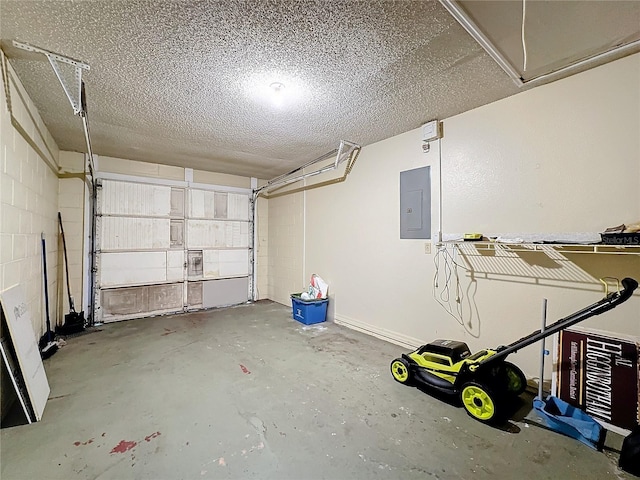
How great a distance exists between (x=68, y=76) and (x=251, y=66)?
1.54 metres

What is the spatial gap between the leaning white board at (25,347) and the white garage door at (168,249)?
2254 mm

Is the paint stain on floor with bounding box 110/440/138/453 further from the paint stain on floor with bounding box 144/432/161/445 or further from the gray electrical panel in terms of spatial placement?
the gray electrical panel

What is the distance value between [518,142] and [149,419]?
12.3 feet

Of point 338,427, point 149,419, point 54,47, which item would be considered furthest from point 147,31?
point 338,427

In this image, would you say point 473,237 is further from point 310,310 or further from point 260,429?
point 310,310

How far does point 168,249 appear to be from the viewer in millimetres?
4980

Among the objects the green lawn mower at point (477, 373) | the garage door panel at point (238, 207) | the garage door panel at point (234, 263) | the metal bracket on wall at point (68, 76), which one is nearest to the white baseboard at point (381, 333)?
the green lawn mower at point (477, 373)

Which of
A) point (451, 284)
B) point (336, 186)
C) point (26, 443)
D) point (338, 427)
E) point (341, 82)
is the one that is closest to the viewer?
point (26, 443)

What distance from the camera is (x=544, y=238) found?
2.13 m

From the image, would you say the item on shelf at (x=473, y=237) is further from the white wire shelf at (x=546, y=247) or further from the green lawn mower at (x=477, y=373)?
the green lawn mower at (x=477, y=373)

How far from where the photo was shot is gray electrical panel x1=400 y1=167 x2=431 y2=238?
320 cm

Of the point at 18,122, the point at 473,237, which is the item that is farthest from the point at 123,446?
the point at 473,237

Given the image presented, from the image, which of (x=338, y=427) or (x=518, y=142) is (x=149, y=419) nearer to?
(x=338, y=427)

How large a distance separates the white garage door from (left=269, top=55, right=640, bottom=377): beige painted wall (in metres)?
2.68
